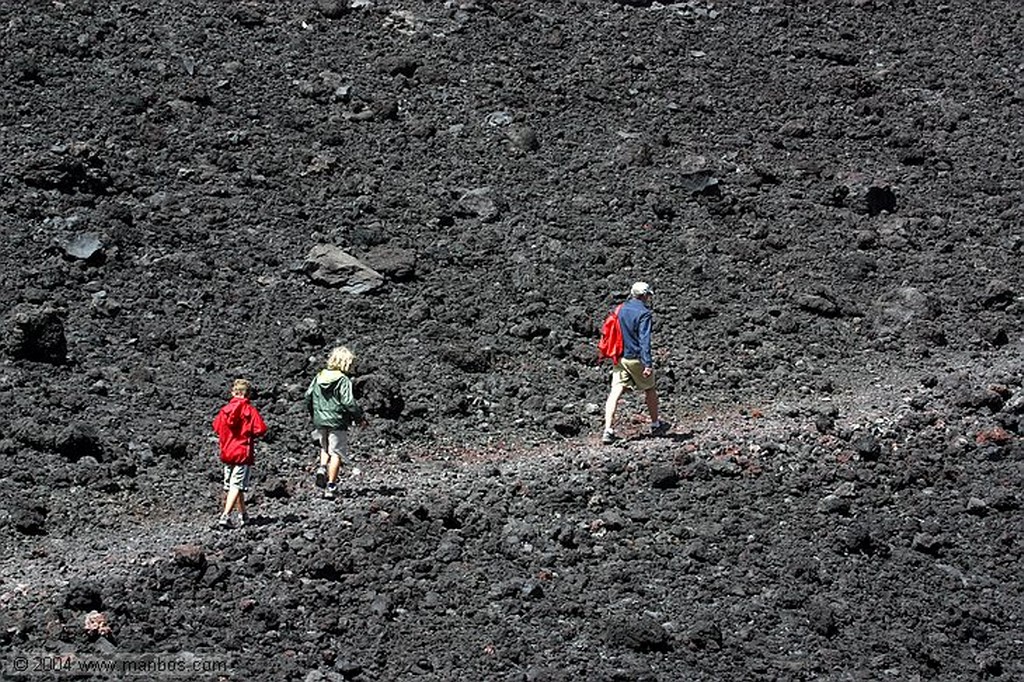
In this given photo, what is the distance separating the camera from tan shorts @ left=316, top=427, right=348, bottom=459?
549 inches

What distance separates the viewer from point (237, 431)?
13.3 metres

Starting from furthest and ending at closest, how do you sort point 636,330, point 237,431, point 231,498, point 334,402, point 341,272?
1. point 341,272
2. point 636,330
3. point 334,402
4. point 231,498
5. point 237,431

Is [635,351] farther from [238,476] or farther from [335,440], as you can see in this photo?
[238,476]

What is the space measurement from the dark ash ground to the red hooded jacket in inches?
28.3

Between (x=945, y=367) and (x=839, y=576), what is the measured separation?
19.5ft

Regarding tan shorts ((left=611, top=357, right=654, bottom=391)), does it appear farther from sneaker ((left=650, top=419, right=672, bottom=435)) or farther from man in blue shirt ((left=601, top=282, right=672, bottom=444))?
sneaker ((left=650, top=419, right=672, bottom=435))

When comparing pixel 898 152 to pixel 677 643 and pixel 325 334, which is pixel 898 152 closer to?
pixel 325 334

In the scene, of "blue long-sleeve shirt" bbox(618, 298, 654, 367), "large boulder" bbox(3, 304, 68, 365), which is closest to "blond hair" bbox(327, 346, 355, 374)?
"blue long-sleeve shirt" bbox(618, 298, 654, 367)

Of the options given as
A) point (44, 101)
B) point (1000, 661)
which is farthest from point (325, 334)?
point (1000, 661)

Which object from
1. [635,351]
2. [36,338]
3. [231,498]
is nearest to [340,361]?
[231,498]

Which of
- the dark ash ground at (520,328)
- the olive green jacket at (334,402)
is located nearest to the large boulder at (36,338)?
the dark ash ground at (520,328)

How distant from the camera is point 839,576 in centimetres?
1291

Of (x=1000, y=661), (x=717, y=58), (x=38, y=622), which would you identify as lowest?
(x=1000, y=661)

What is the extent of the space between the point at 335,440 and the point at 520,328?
194 inches
